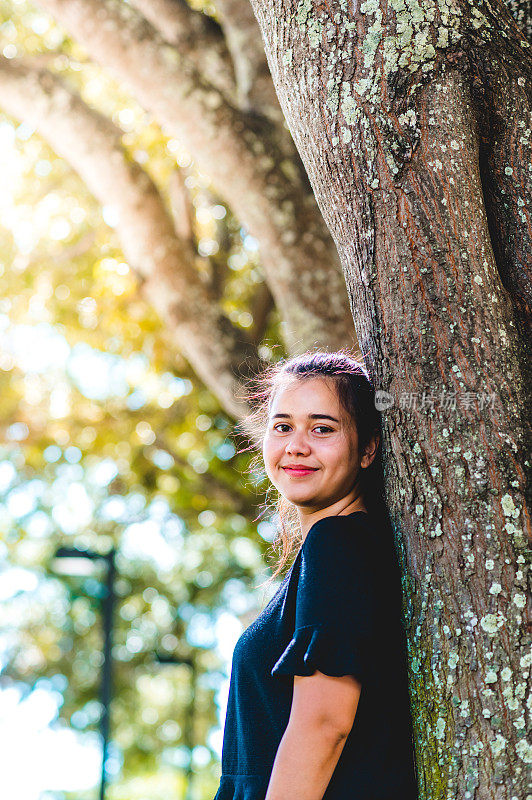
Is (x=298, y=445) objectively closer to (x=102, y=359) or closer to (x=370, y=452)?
(x=370, y=452)

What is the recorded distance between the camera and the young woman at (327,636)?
1783mm

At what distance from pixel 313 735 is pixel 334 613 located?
255mm

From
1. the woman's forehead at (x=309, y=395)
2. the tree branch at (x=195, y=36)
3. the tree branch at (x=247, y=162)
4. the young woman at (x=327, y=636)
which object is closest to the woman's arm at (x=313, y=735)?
the young woman at (x=327, y=636)

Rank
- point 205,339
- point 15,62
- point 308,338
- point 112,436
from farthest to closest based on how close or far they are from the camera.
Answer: point 112,436, point 15,62, point 205,339, point 308,338

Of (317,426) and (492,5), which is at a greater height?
(492,5)

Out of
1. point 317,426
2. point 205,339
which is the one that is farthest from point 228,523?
point 317,426

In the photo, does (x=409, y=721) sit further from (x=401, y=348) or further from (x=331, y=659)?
(x=401, y=348)

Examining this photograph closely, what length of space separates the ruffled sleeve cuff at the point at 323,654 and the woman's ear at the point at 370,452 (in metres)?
0.55

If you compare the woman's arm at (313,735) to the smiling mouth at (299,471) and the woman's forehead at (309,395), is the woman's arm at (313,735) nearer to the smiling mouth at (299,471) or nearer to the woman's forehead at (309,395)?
the smiling mouth at (299,471)

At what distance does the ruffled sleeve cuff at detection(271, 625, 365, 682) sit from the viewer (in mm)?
1769

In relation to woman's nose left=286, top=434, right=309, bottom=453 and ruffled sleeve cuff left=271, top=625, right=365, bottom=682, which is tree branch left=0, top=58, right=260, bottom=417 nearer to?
woman's nose left=286, top=434, right=309, bottom=453

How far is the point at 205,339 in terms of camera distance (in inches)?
213

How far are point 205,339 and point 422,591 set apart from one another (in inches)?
146

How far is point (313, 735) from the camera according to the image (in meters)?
1.77
